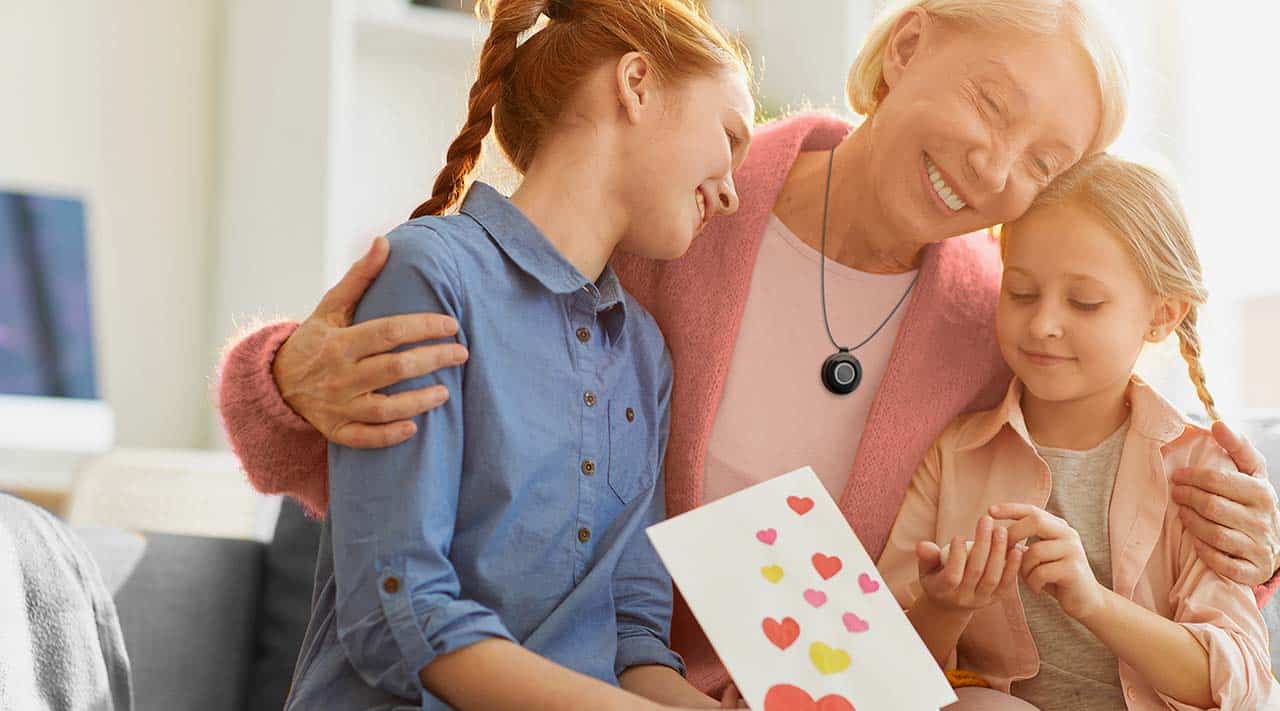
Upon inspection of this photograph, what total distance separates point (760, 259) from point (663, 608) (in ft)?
1.49

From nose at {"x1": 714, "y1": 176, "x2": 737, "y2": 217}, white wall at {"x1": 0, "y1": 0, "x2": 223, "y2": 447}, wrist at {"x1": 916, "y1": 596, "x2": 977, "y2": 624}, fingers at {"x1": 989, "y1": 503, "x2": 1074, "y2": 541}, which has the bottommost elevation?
white wall at {"x1": 0, "y1": 0, "x2": 223, "y2": 447}

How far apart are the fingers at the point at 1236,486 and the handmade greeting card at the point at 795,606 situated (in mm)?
404

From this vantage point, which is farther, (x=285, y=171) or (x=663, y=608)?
(x=285, y=171)

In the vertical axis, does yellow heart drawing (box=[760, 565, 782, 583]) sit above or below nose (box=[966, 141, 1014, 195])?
below

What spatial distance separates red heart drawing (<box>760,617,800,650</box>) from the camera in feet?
3.41

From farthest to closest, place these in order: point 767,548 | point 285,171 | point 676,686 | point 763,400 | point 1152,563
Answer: point 285,171
point 763,400
point 1152,563
point 676,686
point 767,548

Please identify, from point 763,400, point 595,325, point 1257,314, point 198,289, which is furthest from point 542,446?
point 198,289

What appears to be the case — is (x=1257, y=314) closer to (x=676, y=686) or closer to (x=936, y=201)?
(x=936, y=201)

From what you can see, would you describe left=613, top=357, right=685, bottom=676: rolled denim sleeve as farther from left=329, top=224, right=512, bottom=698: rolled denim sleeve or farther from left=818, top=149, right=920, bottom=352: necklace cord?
left=818, top=149, right=920, bottom=352: necklace cord

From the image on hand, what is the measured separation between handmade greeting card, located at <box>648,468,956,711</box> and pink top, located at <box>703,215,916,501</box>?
34 cm

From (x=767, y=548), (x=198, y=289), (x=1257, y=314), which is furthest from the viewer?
(x=198, y=289)

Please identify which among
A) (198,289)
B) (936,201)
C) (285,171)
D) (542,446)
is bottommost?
(198,289)

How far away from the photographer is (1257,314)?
2.87m

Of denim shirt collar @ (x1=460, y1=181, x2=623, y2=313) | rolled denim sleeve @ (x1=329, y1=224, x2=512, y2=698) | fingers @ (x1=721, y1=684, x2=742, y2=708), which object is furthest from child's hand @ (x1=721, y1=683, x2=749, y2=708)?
denim shirt collar @ (x1=460, y1=181, x2=623, y2=313)
